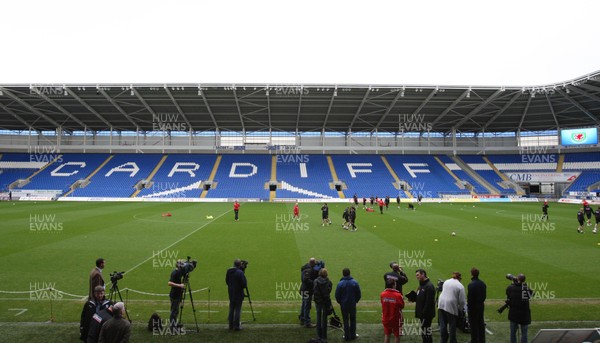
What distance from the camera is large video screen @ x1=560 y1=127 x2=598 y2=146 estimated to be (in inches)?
2036

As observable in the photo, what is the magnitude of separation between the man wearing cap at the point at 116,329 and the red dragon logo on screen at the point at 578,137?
64.8 metres

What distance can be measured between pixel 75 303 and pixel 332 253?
9.08 meters

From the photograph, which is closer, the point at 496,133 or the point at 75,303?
the point at 75,303

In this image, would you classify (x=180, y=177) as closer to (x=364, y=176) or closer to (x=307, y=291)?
(x=364, y=176)

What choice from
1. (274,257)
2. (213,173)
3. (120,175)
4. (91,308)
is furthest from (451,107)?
(91,308)

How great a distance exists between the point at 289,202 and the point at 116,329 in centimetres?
4047

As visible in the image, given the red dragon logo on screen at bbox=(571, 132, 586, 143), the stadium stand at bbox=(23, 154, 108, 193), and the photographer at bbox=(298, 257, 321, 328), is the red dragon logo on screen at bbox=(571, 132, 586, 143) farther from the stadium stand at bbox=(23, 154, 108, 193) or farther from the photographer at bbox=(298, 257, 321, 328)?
the stadium stand at bbox=(23, 154, 108, 193)

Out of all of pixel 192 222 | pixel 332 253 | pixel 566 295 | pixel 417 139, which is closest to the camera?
pixel 566 295

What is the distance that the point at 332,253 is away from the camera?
584 inches

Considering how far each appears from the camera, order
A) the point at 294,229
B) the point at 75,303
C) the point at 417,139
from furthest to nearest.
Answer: the point at 417,139 < the point at 294,229 < the point at 75,303

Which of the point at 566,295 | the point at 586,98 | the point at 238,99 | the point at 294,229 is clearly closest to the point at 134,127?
the point at 238,99

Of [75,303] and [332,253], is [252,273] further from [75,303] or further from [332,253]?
[75,303]

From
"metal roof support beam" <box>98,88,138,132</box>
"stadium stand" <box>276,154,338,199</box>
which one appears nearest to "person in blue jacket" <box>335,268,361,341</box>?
"stadium stand" <box>276,154,338,199</box>

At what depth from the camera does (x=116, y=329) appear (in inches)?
200
